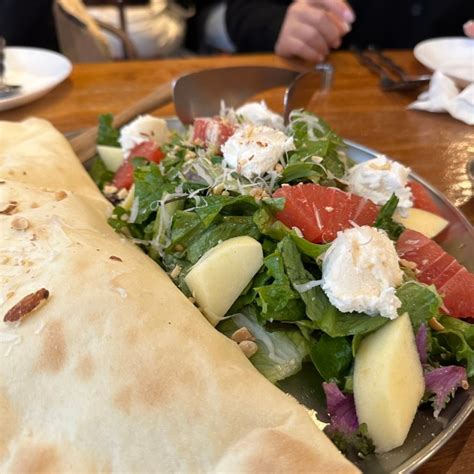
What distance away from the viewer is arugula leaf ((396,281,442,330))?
903 mm

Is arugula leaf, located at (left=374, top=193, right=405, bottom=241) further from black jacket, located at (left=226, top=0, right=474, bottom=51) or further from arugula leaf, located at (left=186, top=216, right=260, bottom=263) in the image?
black jacket, located at (left=226, top=0, right=474, bottom=51)

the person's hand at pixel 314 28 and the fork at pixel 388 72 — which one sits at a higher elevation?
the person's hand at pixel 314 28

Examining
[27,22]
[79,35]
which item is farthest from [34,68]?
[27,22]

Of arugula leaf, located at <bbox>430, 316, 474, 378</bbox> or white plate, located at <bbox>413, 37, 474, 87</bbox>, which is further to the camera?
white plate, located at <bbox>413, 37, 474, 87</bbox>

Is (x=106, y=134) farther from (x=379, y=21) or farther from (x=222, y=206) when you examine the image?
(x=379, y=21)

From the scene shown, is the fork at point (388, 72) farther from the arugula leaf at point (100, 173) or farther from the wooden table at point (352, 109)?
the arugula leaf at point (100, 173)

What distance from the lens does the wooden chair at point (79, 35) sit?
8.11 feet

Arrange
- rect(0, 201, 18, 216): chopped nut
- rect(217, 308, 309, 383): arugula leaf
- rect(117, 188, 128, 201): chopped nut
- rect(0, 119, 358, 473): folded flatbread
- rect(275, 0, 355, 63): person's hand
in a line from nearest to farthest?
rect(0, 119, 358, 473): folded flatbread < rect(217, 308, 309, 383): arugula leaf < rect(0, 201, 18, 216): chopped nut < rect(117, 188, 128, 201): chopped nut < rect(275, 0, 355, 63): person's hand

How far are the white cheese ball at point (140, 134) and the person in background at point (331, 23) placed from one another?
117 cm

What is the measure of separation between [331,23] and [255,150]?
4.80ft

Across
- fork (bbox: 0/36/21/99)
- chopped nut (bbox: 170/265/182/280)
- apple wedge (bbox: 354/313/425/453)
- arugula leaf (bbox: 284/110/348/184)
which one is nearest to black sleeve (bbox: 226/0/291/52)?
fork (bbox: 0/36/21/99)

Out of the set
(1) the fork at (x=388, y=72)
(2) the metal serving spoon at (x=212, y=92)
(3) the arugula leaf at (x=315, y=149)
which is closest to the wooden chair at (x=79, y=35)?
(2) the metal serving spoon at (x=212, y=92)

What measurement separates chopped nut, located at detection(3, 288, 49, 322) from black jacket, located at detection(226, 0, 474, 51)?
2.18m

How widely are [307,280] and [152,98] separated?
97cm
